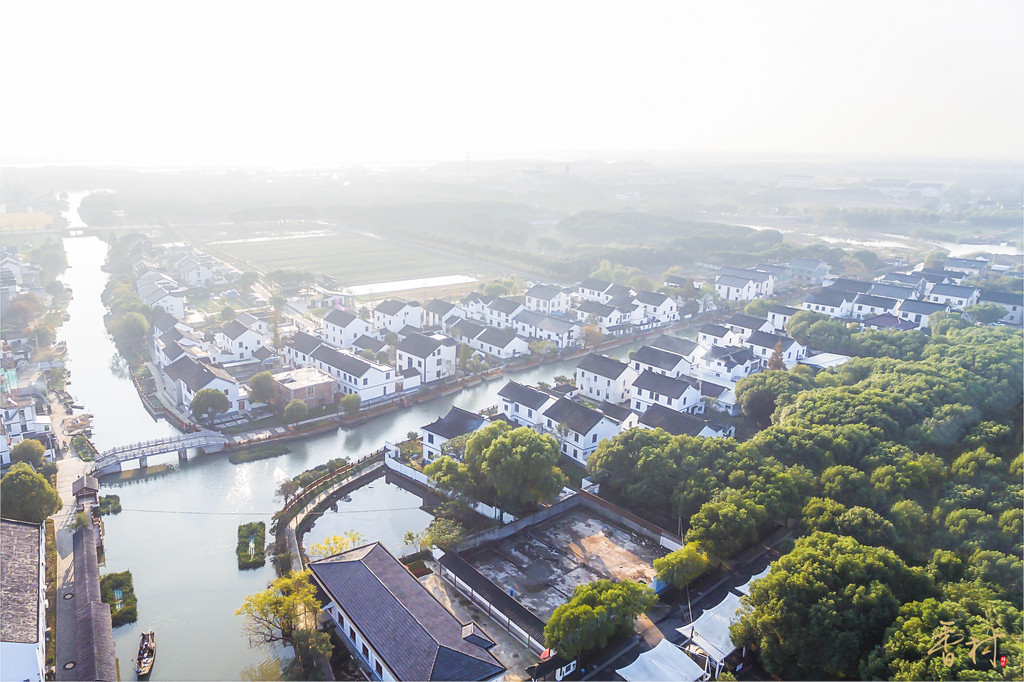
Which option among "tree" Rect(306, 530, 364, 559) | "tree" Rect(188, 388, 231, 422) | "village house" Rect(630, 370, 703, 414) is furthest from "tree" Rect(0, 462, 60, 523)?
"village house" Rect(630, 370, 703, 414)

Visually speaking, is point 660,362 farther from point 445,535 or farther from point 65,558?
point 65,558

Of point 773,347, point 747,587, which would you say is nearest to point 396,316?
point 773,347

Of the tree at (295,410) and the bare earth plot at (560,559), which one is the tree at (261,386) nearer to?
the tree at (295,410)

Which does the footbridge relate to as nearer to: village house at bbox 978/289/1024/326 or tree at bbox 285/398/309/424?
tree at bbox 285/398/309/424

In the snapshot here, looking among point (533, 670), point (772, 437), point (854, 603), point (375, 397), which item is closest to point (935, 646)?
point (854, 603)

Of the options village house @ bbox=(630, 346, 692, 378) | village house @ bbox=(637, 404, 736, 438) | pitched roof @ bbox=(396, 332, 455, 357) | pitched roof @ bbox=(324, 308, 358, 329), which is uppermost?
pitched roof @ bbox=(324, 308, 358, 329)

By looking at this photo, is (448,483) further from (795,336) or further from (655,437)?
(795,336)
